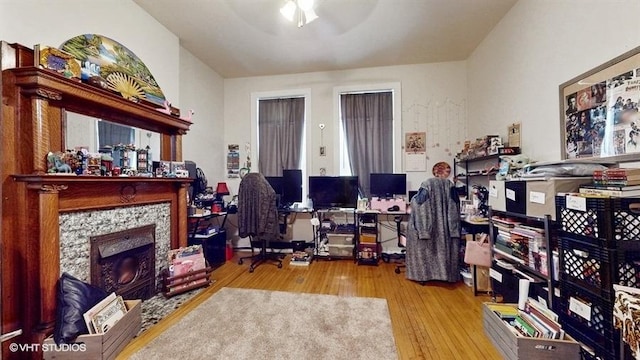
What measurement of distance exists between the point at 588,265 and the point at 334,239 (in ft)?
8.51

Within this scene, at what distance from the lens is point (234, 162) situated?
13.7ft

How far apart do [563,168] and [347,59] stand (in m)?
2.89

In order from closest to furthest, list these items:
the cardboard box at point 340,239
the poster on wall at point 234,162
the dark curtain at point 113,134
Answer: the dark curtain at point 113,134 → the cardboard box at point 340,239 → the poster on wall at point 234,162

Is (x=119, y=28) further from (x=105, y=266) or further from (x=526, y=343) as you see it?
(x=526, y=343)

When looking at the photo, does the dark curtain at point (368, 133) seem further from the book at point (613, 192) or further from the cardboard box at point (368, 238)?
the book at point (613, 192)

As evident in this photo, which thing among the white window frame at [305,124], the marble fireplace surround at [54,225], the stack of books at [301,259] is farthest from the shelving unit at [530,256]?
the marble fireplace surround at [54,225]

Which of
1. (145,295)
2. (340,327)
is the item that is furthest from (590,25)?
(145,295)

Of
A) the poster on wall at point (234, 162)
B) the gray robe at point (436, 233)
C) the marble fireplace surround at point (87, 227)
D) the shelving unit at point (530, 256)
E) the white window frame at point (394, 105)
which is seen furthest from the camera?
the poster on wall at point (234, 162)

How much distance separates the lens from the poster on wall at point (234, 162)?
13.7 ft

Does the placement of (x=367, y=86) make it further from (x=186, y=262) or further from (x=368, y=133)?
(x=186, y=262)

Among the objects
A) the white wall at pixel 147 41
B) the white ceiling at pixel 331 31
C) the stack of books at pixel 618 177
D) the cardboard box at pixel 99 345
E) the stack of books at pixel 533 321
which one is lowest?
the cardboard box at pixel 99 345

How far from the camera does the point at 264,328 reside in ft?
6.15

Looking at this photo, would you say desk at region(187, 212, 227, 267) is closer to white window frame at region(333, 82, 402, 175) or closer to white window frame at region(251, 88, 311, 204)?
white window frame at region(251, 88, 311, 204)

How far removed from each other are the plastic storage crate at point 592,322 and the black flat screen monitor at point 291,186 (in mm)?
2980
